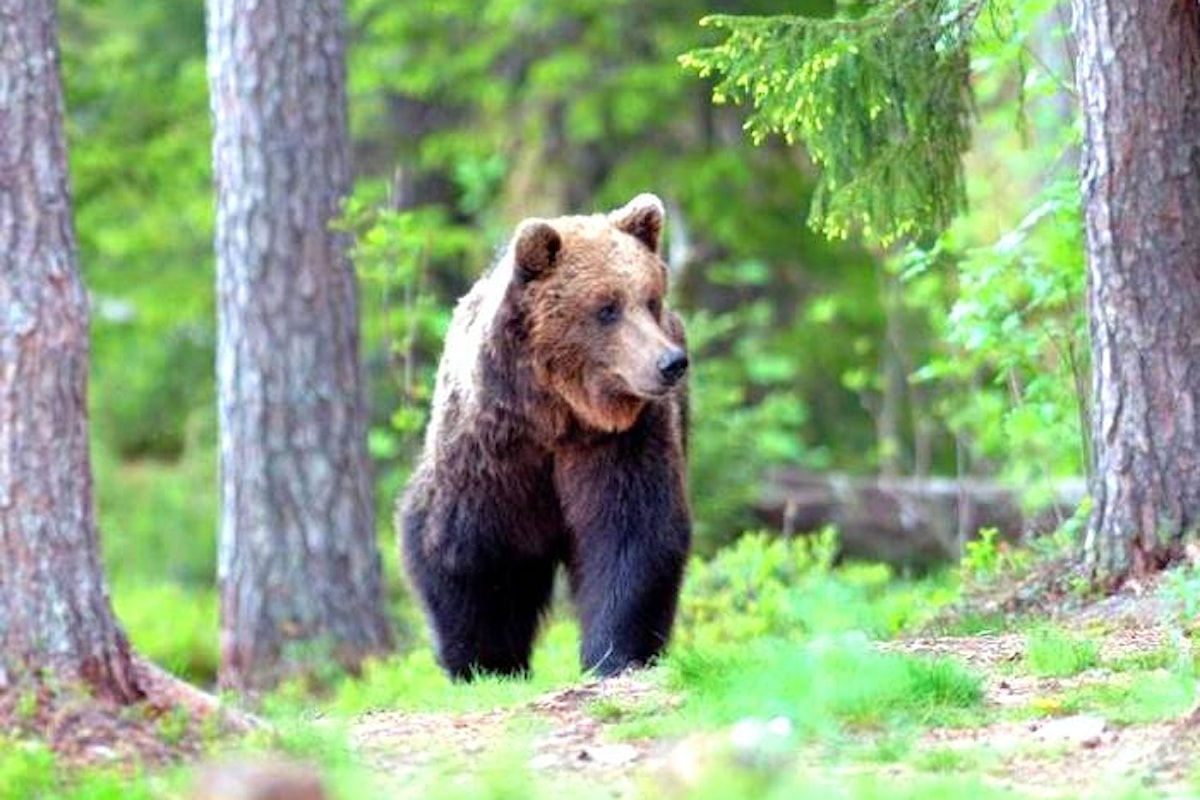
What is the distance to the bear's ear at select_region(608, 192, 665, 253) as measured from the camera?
9.91 metres

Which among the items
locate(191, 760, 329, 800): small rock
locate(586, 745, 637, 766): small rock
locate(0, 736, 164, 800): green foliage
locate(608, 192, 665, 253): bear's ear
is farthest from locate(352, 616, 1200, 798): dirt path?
locate(608, 192, 665, 253): bear's ear

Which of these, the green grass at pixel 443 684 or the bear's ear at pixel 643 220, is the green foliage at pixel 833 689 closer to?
the green grass at pixel 443 684

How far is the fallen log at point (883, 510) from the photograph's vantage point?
17.8m

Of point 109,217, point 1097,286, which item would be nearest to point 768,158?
point 109,217

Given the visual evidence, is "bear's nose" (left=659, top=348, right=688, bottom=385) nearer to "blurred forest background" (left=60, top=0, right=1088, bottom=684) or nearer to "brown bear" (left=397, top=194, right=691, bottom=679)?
"brown bear" (left=397, top=194, right=691, bottom=679)

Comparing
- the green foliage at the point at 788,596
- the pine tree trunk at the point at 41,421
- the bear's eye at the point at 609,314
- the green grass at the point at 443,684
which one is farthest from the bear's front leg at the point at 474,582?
the pine tree trunk at the point at 41,421

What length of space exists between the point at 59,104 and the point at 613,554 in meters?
3.13

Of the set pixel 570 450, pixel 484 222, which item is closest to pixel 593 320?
pixel 570 450

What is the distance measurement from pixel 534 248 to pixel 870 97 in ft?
4.88

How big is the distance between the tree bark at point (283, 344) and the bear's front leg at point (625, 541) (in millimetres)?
3566

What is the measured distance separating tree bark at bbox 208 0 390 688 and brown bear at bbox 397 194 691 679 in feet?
9.86

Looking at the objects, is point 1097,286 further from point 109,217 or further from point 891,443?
point 109,217

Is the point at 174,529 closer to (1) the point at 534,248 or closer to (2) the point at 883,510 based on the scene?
(2) the point at 883,510

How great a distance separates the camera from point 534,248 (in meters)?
9.48
